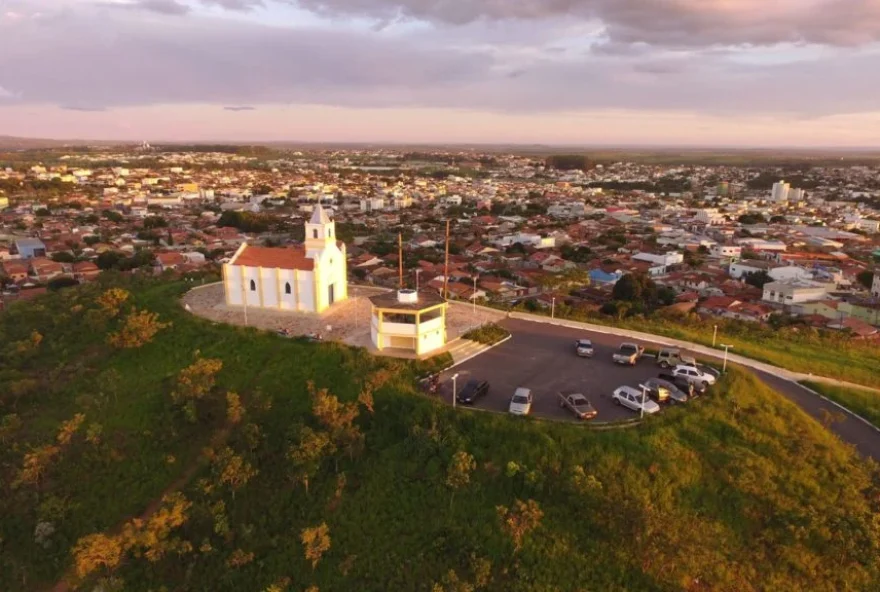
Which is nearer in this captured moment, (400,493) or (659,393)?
(400,493)

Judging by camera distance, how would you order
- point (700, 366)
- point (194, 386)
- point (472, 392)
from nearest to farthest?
point (472, 392)
point (194, 386)
point (700, 366)

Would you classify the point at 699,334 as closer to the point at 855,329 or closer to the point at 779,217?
the point at 855,329

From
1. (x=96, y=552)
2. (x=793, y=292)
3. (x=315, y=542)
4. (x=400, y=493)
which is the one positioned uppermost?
(x=400, y=493)

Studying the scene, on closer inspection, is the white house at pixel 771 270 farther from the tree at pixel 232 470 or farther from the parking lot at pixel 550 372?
the tree at pixel 232 470

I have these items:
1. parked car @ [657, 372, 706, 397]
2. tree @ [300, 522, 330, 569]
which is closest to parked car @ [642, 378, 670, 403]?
parked car @ [657, 372, 706, 397]

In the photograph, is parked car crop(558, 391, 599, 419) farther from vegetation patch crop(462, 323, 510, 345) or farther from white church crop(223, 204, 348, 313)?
white church crop(223, 204, 348, 313)

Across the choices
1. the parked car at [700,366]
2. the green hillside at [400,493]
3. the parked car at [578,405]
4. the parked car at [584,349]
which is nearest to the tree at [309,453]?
the green hillside at [400,493]

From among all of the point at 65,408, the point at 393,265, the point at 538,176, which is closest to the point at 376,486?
the point at 65,408

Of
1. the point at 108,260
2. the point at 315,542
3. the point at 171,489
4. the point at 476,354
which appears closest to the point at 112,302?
the point at 171,489

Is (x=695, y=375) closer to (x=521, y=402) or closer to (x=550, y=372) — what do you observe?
(x=550, y=372)
